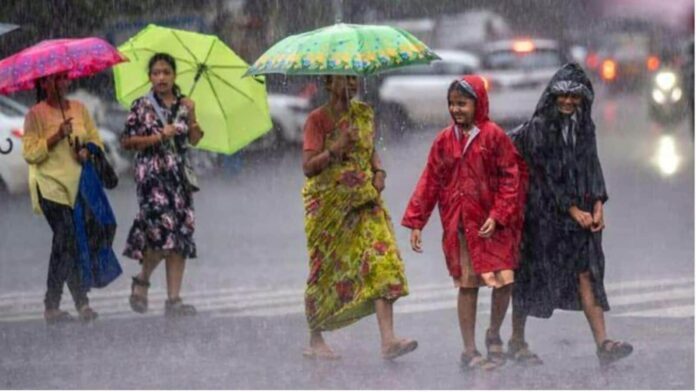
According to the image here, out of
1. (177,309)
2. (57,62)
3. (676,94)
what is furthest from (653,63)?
(57,62)

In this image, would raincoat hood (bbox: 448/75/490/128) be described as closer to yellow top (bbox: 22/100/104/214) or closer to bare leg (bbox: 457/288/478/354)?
bare leg (bbox: 457/288/478/354)

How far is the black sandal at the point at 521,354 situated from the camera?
9648 millimetres

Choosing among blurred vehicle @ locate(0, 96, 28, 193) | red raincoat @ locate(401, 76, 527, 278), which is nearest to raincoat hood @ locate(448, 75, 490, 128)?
red raincoat @ locate(401, 76, 527, 278)

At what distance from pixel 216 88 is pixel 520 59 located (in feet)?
71.7

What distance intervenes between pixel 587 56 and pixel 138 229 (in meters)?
32.6

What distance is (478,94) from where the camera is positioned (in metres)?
9.33

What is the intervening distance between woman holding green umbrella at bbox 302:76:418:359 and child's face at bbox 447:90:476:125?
1.99 ft

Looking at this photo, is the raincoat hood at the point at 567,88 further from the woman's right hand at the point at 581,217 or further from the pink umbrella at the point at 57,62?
the pink umbrella at the point at 57,62

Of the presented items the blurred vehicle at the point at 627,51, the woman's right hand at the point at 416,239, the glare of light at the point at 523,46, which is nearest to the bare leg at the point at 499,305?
the woman's right hand at the point at 416,239

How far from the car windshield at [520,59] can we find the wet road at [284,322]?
14381 mm

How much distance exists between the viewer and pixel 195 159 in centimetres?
2336

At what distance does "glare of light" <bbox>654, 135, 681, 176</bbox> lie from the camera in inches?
848

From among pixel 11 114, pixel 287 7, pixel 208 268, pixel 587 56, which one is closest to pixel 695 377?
pixel 208 268

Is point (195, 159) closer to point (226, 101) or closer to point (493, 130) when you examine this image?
point (226, 101)
